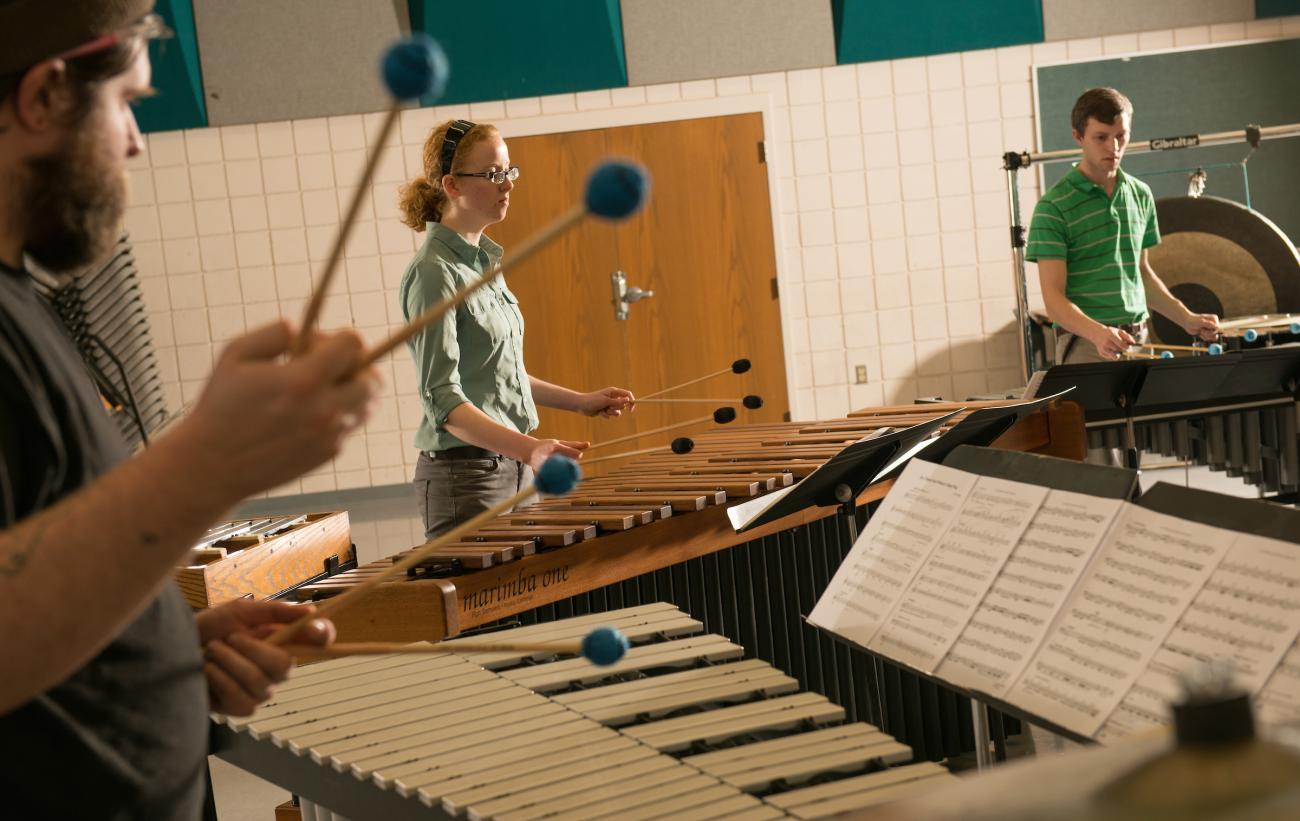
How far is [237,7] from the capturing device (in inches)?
289

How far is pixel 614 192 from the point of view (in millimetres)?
947

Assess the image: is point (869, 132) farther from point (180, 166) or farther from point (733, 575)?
point (733, 575)

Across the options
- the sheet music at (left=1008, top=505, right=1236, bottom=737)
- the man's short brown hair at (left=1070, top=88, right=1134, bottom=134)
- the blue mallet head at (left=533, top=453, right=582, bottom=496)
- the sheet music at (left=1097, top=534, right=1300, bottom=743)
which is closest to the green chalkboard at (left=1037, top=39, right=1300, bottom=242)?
the man's short brown hair at (left=1070, top=88, right=1134, bottom=134)

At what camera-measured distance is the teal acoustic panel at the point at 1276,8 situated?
24.4 ft

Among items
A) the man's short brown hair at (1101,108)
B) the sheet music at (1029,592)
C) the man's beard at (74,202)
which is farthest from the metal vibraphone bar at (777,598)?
the man's short brown hair at (1101,108)

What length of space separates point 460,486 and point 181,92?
5.20 m

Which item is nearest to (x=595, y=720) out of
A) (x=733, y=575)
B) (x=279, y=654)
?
(x=279, y=654)

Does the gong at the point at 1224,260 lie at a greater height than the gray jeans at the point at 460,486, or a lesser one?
greater

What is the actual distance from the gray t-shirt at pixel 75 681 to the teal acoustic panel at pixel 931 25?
6773 millimetres

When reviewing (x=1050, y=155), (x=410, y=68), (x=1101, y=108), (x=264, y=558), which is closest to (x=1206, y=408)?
(x=1101, y=108)

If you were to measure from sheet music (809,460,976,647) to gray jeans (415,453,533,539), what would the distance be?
1.22 meters

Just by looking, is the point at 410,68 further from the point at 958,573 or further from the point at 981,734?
the point at 981,734

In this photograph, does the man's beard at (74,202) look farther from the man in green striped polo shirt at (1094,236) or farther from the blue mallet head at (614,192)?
the man in green striped polo shirt at (1094,236)

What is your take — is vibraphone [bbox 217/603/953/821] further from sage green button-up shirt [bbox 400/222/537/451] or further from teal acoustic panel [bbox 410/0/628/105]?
teal acoustic panel [bbox 410/0/628/105]
